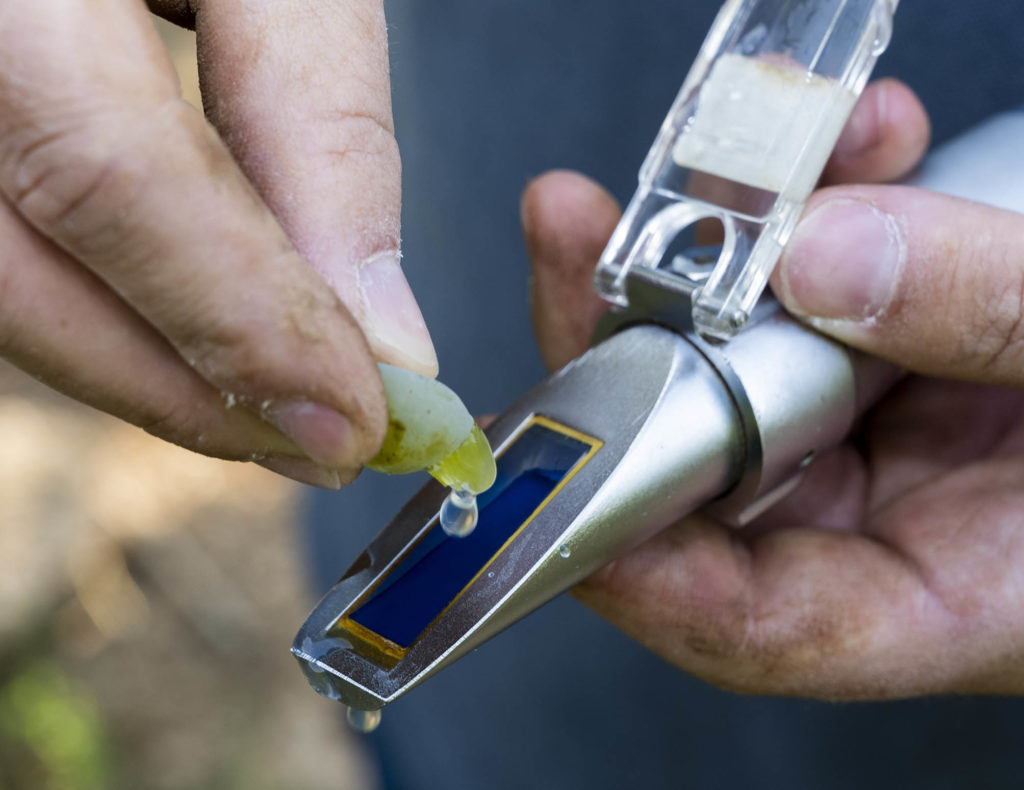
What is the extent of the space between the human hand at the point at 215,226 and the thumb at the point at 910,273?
0.21 metres

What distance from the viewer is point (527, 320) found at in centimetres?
81

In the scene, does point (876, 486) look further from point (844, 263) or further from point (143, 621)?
point (143, 621)

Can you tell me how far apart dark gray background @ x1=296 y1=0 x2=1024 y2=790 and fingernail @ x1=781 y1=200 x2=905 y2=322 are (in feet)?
0.57

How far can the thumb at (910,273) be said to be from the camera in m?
0.46

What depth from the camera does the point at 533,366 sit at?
797 millimetres

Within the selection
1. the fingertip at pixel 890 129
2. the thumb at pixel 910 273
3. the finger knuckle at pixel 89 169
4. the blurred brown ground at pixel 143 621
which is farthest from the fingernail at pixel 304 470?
the blurred brown ground at pixel 143 621

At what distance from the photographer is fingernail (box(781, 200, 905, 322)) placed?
1.53 ft

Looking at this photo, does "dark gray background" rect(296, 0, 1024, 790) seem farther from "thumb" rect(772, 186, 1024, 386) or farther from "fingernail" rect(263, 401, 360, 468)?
"fingernail" rect(263, 401, 360, 468)

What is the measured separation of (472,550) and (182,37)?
148 cm

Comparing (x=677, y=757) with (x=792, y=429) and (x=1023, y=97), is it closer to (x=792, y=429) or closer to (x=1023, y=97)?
(x=792, y=429)

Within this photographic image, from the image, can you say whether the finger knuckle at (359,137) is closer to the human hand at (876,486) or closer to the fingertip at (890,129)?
the human hand at (876,486)

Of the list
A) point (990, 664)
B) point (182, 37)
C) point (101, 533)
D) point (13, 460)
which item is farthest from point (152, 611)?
point (990, 664)

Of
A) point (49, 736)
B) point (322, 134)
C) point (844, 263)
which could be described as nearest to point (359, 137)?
point (322, 134)

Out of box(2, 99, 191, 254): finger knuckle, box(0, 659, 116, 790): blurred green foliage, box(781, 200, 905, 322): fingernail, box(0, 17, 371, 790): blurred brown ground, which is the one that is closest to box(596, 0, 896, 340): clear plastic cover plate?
box(781, 200, 905, 322): fingernail
